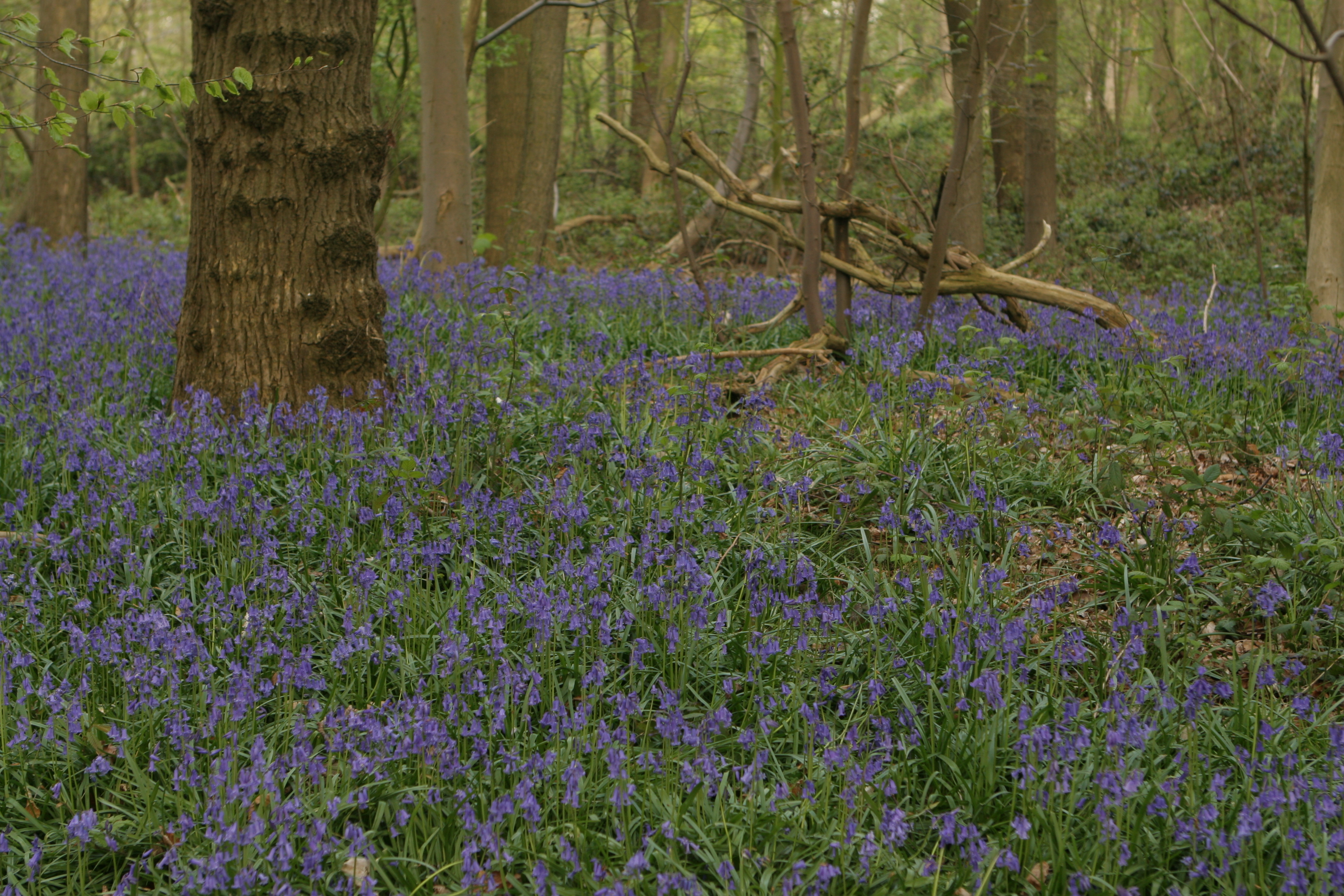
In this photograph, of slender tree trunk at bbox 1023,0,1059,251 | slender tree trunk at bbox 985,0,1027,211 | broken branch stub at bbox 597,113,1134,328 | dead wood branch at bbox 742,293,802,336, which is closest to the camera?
broken branch stub at bbox 597,113,1134,328

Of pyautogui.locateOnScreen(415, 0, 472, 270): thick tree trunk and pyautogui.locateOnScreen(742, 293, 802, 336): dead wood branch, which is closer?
pyautogui.locateOnScreen(742, 293, 802, 336): dead wood branch

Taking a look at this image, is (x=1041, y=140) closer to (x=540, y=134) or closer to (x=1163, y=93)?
(x=1163, y=93)

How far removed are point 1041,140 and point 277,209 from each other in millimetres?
11675

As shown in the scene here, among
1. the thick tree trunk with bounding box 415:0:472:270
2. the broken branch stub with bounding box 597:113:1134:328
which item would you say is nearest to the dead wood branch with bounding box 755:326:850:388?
the broken branch stub with bounding box 597:113:1134:328

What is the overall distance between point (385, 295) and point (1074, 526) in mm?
3365

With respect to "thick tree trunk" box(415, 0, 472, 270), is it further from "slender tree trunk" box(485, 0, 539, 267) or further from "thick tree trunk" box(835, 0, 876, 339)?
"thick tree trunk" box(835, 0, 876, 339)

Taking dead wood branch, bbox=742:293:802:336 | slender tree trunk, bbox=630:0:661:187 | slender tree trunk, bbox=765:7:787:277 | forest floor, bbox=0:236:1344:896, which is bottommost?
forest floor, bbox=0:236:1344:896

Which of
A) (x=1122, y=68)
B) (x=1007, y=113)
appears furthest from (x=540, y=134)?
(x=1122, y=68)

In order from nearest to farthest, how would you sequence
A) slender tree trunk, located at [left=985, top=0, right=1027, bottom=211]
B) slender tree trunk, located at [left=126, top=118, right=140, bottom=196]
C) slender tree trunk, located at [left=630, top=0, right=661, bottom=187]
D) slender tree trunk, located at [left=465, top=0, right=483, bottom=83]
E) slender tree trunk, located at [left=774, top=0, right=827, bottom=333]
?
1. slender tree trunk, located at [left=774, top=0, right=827, bottom=333]
2. slender tree trunk, located at [left=465, top=0, right=483, bottom=83]
3. slender tree trunk, located at [left=985, top=0, right=1027, bottom=211]
4. slender tree trunk, located at [left=630, top=0, right=661, bottom=187]
5. slender tree trunk, located at [left=126, top=118, right=140, bottom=196]

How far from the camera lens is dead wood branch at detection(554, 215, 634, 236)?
14.0m

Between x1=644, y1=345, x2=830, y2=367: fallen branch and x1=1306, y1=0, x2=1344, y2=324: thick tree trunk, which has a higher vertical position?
x1=1306, y1=0, x2=1344, y2=324: thick tree trunk

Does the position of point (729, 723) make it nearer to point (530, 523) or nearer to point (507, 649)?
point (507, 649)

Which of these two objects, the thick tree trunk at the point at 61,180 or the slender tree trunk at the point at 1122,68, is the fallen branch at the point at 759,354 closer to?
the thick tree trunk at the point at 61,180

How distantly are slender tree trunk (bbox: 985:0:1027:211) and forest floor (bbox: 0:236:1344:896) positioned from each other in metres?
4.11
